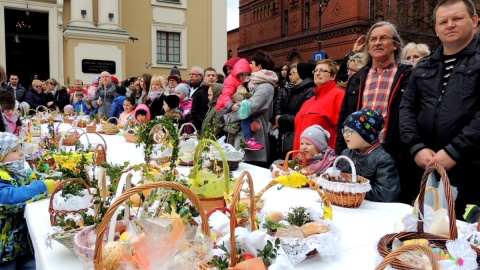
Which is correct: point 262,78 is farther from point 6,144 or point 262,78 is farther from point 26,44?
point 26,44

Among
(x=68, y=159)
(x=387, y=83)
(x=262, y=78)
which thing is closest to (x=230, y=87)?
(x=262, y=78)

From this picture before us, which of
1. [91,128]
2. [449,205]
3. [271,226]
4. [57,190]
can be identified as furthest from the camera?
[91,128]

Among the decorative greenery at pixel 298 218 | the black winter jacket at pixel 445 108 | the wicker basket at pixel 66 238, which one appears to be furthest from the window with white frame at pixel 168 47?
the decorative greenery at pixel 298 218

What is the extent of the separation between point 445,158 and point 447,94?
0.45 meters

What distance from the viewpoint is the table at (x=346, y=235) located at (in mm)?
1552

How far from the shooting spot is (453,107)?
2.54 m

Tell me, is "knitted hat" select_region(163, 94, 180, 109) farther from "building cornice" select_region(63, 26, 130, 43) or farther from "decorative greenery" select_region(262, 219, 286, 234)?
"building cornice" select_region(63, 26, 130, 43)

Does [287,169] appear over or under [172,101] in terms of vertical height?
under

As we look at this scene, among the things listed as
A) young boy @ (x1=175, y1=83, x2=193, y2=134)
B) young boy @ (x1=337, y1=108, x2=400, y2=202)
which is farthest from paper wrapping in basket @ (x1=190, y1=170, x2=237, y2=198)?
young boy @ (x1=175, y1=83, x2=193, y2=134)

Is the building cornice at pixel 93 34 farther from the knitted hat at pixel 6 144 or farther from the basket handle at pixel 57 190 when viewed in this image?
the basket handle at pixel 57 190

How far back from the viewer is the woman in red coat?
3719 mm

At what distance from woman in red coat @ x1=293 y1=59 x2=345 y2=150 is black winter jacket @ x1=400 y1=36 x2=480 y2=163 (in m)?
0.94

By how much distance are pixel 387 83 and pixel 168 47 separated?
15.5 m

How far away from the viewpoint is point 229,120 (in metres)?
4.38
